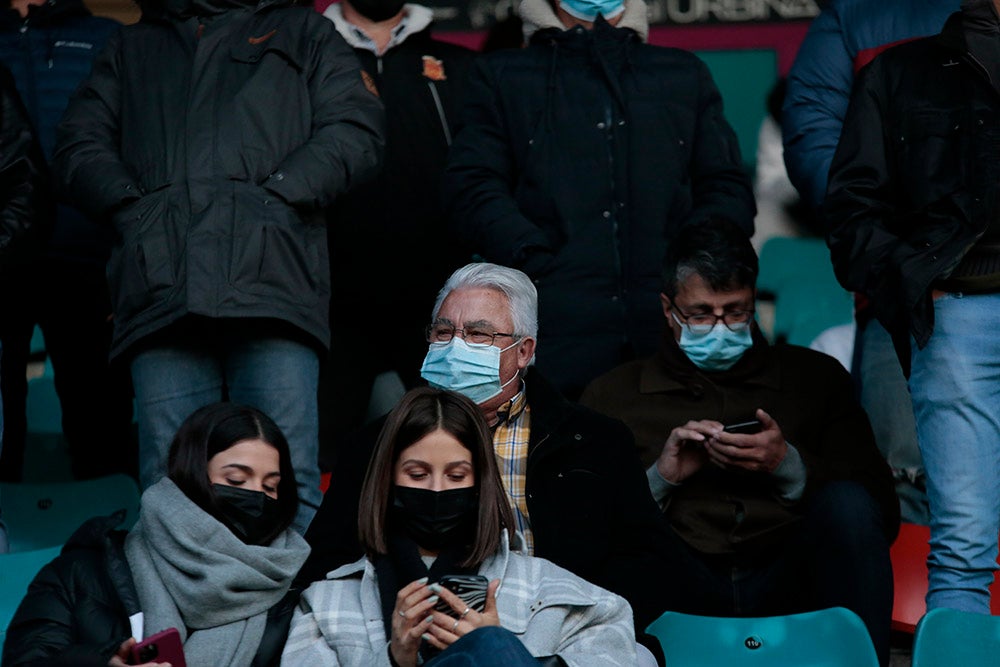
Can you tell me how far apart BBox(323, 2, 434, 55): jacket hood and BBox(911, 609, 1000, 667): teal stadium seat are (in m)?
2.78

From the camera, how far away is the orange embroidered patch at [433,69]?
6.24m

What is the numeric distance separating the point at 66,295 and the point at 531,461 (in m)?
1.97

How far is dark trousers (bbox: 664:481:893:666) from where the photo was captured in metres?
4.76

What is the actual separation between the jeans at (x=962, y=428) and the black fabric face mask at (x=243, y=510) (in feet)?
5.71

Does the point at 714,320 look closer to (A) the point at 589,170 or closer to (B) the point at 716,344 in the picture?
(B) the point at 716,344

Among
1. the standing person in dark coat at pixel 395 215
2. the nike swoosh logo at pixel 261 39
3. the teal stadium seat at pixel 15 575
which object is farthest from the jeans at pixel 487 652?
the nike swoosh logo at pixel 261 39

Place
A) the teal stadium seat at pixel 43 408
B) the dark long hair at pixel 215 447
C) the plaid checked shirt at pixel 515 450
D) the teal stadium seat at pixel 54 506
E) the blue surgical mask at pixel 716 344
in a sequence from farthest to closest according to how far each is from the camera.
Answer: the teal stadium seat at pixel 43 408 < the teal stadium seat at pixel 54 506 < the blue surgical mask at pixel 716 344 < the plaid checked shirt at pixel 515 450 < the dark long hair at pixel 215 447

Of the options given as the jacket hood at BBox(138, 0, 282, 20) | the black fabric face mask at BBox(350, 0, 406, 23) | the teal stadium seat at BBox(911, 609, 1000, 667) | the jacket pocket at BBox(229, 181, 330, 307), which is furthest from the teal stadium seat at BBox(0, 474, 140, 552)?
the teal stadium seat at BBox(911, 609, 1000, 667)

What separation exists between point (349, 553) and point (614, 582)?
669mm

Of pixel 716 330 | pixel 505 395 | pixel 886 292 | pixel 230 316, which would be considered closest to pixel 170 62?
pixel 230 316

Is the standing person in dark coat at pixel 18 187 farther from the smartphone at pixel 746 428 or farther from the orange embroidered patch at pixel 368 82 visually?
the smartphone at pixel 746 428

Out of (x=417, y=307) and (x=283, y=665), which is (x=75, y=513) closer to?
(x=417, y=307)

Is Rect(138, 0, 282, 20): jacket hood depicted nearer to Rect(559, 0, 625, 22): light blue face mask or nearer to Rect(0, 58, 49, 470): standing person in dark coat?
Rect(0, 58, 49, 470): standing person in dark coat

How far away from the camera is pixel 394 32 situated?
621 centimetres
